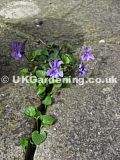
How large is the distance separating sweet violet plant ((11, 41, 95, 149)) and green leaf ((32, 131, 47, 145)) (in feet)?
0.14

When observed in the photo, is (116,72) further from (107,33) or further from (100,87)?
(107,33)

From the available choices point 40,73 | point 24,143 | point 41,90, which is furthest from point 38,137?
point 40,73

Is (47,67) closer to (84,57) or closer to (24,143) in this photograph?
(84,57)

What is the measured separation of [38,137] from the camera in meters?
1.65

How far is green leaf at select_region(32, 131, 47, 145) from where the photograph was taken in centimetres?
164

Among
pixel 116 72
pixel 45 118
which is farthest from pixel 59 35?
pixel 45 118

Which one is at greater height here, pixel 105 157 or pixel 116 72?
pixel 116 72

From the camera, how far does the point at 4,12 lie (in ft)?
8.50

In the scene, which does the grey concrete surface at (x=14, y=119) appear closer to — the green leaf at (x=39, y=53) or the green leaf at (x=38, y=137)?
the green leaf at (x=38, y=137)

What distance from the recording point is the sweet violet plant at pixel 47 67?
1.79 meters

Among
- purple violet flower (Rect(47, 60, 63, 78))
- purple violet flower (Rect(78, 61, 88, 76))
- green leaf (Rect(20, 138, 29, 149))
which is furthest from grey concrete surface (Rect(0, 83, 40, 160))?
purple violet flower (Rect(78, 61, 88, 76))

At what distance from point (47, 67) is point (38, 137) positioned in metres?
0.49

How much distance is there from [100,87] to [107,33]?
0.52m

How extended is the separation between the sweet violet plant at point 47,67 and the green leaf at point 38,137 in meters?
0.04
